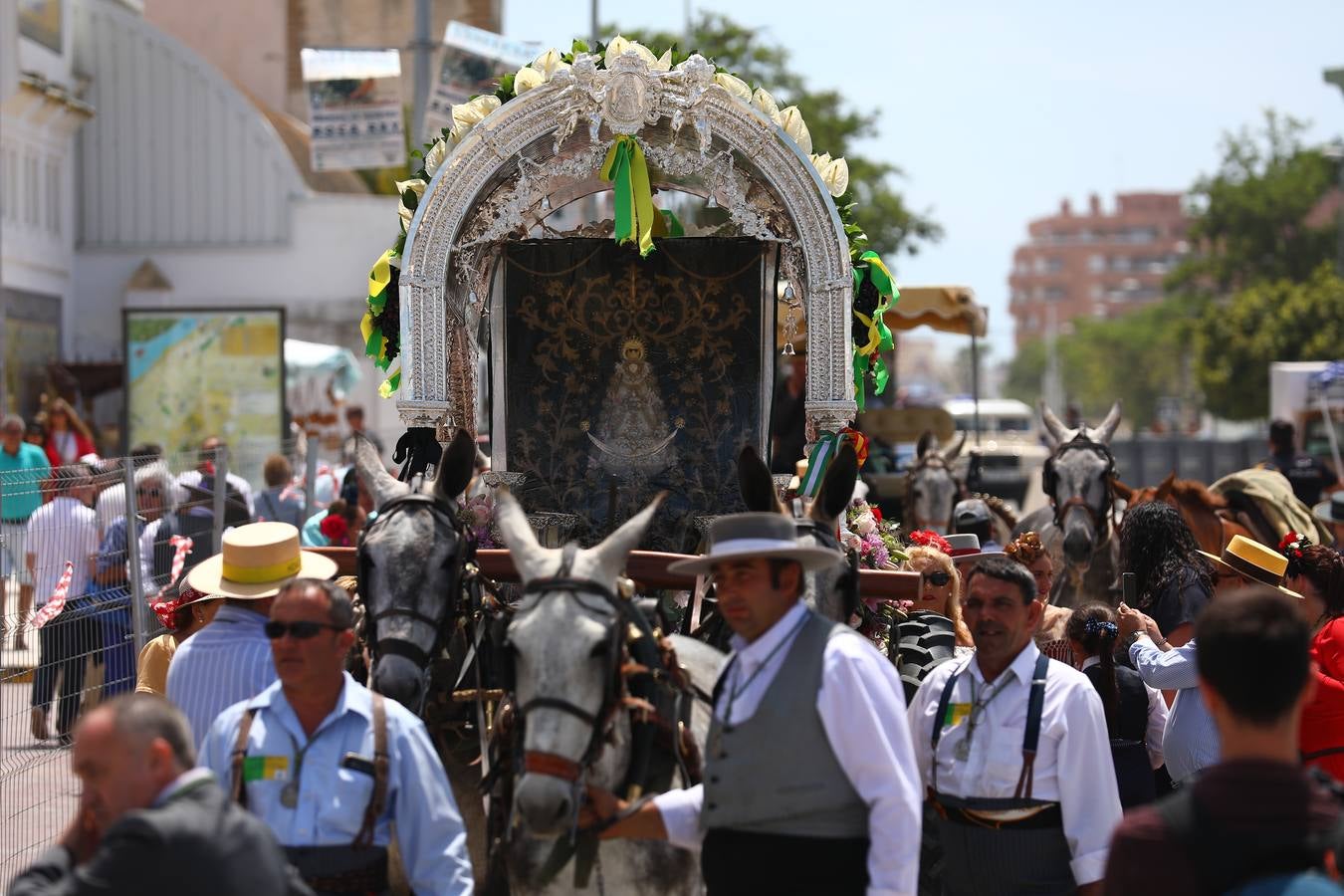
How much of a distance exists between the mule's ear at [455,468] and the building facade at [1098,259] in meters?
159

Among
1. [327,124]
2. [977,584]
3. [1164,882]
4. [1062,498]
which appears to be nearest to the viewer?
[1164,882]

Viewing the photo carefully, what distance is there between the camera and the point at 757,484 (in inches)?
244

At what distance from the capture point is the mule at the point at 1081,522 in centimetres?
1139

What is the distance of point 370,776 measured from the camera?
15.2 ft

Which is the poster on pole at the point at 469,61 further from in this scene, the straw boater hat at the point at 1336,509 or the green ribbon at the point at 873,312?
the green ribbon at the point at 873,312

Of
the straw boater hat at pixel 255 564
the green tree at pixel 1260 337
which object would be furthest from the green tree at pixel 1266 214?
the straw boater hat at pixel 255 564

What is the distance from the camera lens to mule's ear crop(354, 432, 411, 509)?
6.99 metres

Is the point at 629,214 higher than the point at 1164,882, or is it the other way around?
the point at 629,214

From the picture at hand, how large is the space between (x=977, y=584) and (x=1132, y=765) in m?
1.67

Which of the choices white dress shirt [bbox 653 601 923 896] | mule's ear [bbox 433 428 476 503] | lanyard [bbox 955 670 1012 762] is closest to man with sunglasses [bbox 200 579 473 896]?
white dress shirt [bbox 653 601 923 896]

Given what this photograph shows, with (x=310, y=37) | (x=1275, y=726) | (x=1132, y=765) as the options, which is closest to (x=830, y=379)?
(x=1132, y=765)

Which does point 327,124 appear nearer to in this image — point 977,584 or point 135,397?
point 135,397

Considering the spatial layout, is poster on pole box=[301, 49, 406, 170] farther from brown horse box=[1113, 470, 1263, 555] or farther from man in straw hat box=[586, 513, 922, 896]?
man in straw hat box=[586, 513, 922, 896]

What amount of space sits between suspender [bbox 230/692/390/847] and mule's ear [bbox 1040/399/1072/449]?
8715 millimetres
